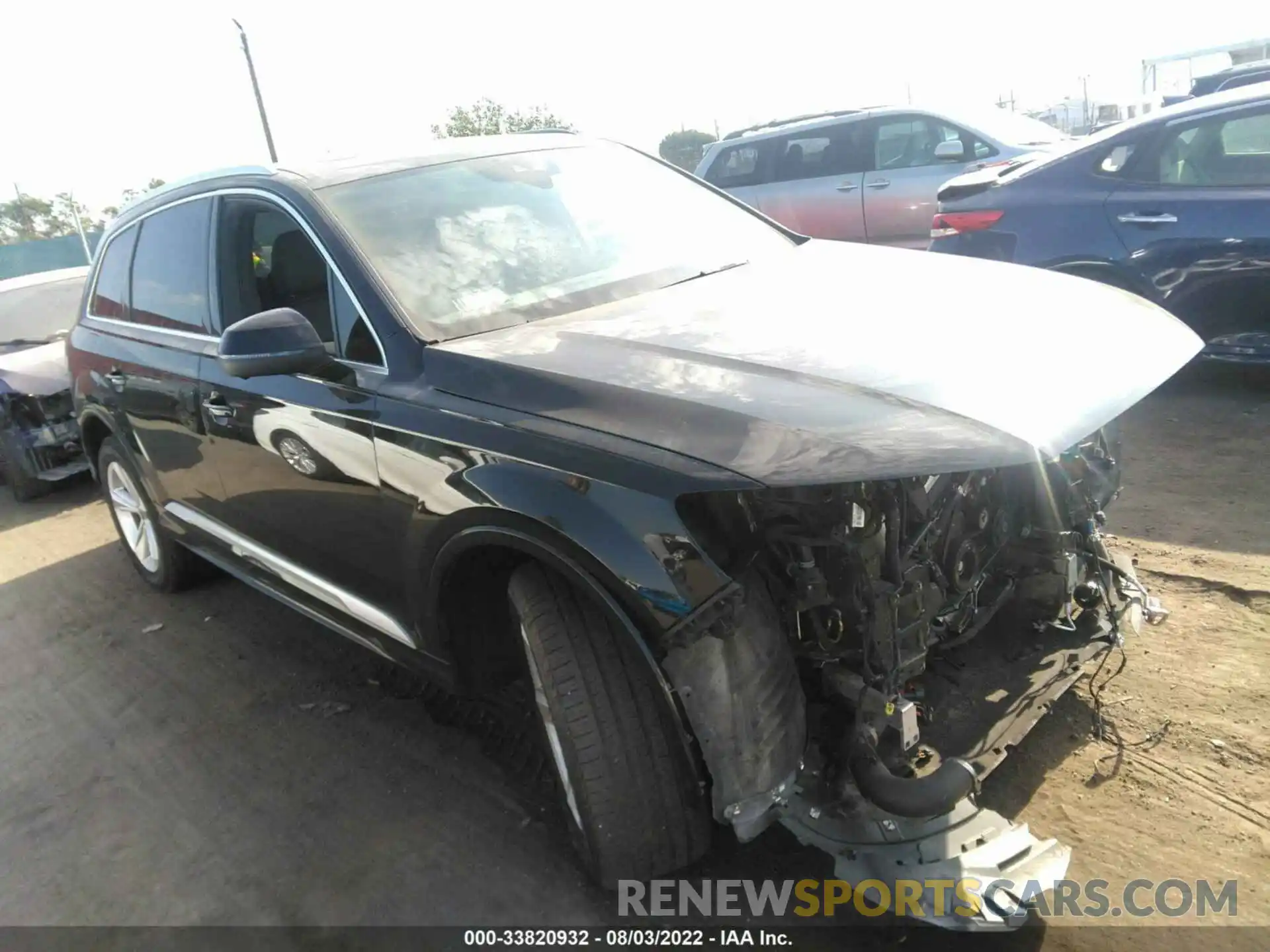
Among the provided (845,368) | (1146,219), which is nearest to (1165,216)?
(1146,219)

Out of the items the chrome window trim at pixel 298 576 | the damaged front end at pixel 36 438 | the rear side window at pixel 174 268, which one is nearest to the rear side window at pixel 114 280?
the rear side window at pixel 174 268

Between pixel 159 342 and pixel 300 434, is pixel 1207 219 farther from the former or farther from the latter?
pixel 159 342

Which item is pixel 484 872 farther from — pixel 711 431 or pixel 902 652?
pixel 711 431

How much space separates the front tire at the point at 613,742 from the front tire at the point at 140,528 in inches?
116

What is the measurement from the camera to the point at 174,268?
3918 millimetres

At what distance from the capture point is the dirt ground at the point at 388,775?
8.44ft

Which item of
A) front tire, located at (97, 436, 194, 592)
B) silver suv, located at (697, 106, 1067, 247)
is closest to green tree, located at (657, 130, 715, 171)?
silver suv, located at (697, 106, 1067, 247)

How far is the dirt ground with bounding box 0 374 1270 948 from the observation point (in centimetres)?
257

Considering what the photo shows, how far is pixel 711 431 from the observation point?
6.62 ft

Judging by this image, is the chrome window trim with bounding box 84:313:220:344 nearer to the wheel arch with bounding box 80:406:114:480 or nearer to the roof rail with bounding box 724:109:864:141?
the wheel arch with bounding box 80:406:114:480

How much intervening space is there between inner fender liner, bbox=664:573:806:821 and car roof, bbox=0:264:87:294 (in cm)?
795

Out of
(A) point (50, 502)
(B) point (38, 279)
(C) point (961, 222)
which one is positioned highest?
(B) point (38, 279)

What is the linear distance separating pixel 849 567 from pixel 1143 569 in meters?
2.11

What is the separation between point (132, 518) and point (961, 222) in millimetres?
4924
